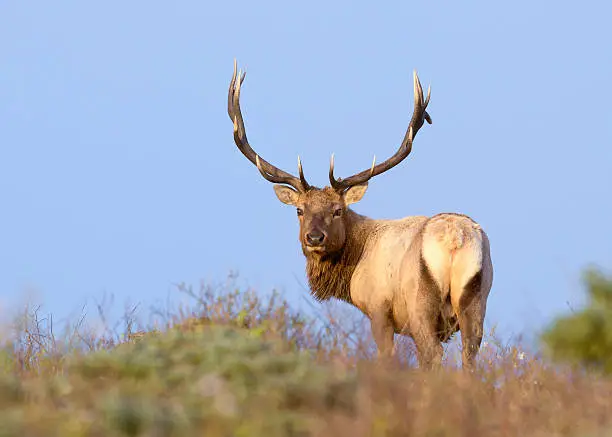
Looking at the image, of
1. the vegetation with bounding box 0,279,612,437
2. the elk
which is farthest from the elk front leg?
the vegetation with bounding box 0,279,612,437

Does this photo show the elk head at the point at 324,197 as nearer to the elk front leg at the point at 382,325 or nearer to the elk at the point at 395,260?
the elk at the point at 395,260

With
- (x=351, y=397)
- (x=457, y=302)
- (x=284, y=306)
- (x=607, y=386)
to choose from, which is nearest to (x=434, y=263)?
(x=457, y=302)

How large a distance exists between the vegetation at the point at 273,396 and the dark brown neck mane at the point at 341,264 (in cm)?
407

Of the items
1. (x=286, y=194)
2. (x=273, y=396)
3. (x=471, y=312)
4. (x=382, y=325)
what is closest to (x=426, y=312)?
(x=471, y=312)

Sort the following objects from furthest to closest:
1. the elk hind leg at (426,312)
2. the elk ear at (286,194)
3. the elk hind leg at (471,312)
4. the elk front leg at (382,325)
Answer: the elk ear at (286,194) < the elk front leg at (382,325) < the elk hind leg at (426,312) < the elk hind leg at (471,312)

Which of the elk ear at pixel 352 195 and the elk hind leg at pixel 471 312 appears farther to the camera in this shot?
the elk ear at pixel 352 195

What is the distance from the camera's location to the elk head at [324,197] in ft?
37.7

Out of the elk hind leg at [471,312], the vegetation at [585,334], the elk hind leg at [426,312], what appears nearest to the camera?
the elk hind leg at [471,312]

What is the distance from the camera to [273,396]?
16.9 feet

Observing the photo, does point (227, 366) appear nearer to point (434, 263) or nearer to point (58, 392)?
point (58, 392)

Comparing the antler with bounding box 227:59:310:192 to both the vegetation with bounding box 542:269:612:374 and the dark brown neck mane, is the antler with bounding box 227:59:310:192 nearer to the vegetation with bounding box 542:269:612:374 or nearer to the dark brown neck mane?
the dark brown neck mane

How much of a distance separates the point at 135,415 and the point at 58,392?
3.26 ft

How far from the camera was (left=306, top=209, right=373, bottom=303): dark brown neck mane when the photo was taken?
11.8 m

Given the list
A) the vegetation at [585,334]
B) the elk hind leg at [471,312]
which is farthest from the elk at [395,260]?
the vegetation at [585,334]
